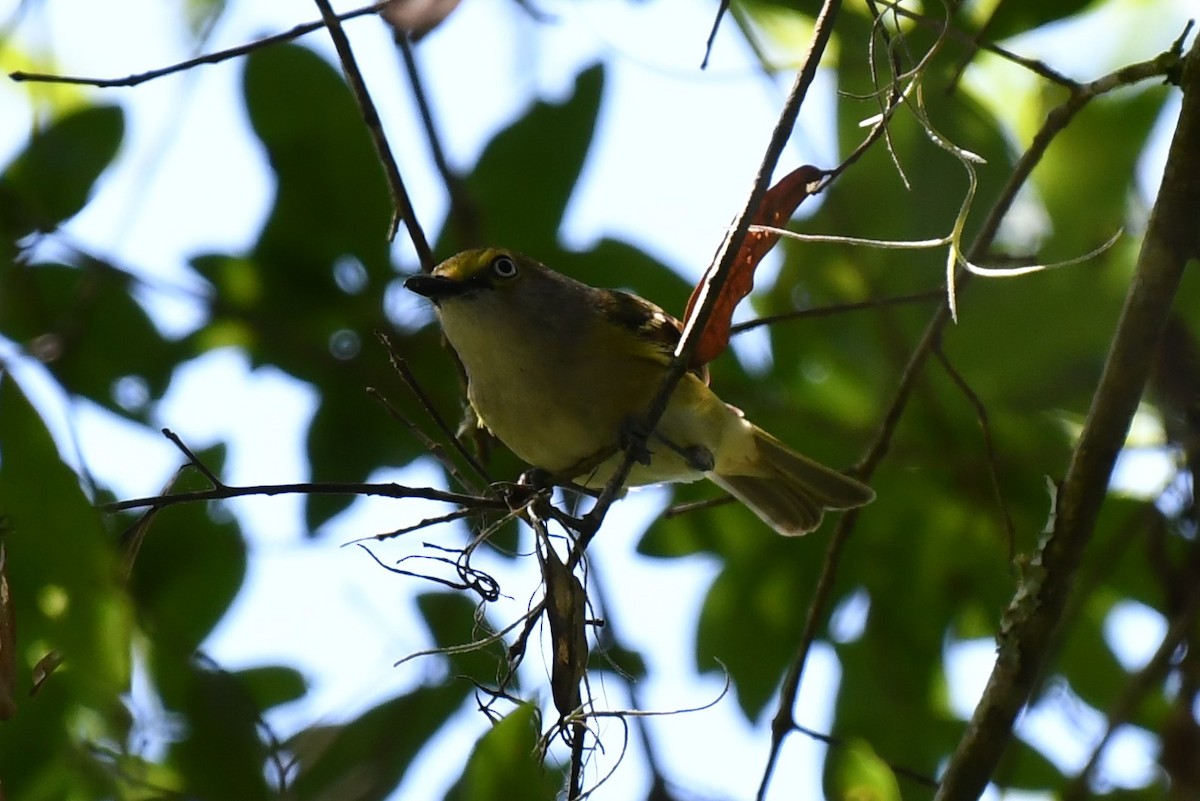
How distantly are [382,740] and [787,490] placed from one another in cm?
148

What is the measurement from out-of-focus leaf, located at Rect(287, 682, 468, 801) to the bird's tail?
101 cm

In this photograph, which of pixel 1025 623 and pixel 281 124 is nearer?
pixel 1025 623

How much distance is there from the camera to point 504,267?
3.87m

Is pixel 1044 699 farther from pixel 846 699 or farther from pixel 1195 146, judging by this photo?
pixel 1195 146

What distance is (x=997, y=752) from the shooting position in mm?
2688

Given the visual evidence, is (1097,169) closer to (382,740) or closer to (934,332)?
(934,332)

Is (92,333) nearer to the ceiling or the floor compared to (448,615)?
nearer to the ceiling

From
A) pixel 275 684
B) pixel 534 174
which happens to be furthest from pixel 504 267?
pixel 275 684

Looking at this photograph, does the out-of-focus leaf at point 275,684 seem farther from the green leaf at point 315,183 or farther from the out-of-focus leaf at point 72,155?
the out-of-focus leaf at point 72,155

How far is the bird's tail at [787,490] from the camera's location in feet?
12.7

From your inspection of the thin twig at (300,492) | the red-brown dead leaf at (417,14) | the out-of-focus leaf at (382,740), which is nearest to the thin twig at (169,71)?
the red-brown dead leaf at (417,14)

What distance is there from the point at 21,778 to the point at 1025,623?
209 centimetres

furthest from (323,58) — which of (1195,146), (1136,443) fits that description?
(1136,443)

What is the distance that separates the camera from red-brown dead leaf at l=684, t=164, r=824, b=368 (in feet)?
8.75
